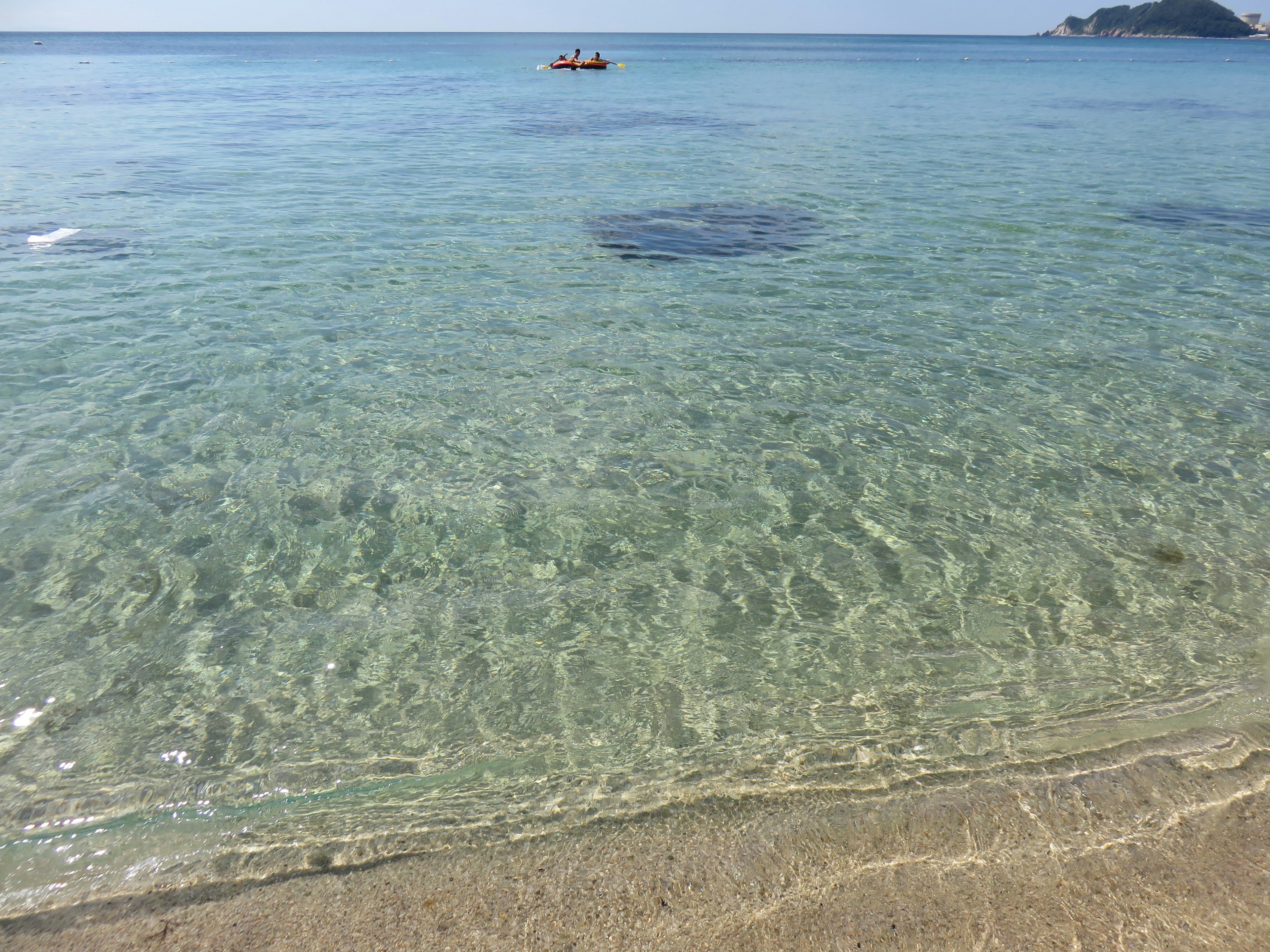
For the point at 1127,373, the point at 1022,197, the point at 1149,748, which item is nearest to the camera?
the point at 1149,748

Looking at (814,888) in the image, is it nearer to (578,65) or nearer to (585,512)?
(585,512)

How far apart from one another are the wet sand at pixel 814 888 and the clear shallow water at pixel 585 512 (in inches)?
7.0

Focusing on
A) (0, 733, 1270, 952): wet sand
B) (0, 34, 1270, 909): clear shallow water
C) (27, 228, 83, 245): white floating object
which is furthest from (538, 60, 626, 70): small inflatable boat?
(0, 733, 1270, 952): wet sand

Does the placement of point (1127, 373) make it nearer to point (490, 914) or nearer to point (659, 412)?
point (659, 412)

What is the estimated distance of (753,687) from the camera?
4332 millimetres

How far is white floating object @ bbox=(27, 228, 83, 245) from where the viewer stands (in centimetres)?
1303

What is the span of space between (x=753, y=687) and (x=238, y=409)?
5.78 metres

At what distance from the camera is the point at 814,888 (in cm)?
317

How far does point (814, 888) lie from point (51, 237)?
16.0m

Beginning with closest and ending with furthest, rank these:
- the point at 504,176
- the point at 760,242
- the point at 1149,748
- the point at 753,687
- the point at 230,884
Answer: the point at 230,884, the point at 1149,748, the point at 753,687, the point at 760,242, the point at 504,176

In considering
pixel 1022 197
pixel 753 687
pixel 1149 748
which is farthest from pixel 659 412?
pixel 1022 197

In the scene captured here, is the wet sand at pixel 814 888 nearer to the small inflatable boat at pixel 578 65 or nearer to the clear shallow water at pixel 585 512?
the clear shallow water at pixel 585 512

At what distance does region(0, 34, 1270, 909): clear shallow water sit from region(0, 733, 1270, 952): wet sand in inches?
7.0

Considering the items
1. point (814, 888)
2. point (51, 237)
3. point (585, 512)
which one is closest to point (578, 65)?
point (51, 237)
